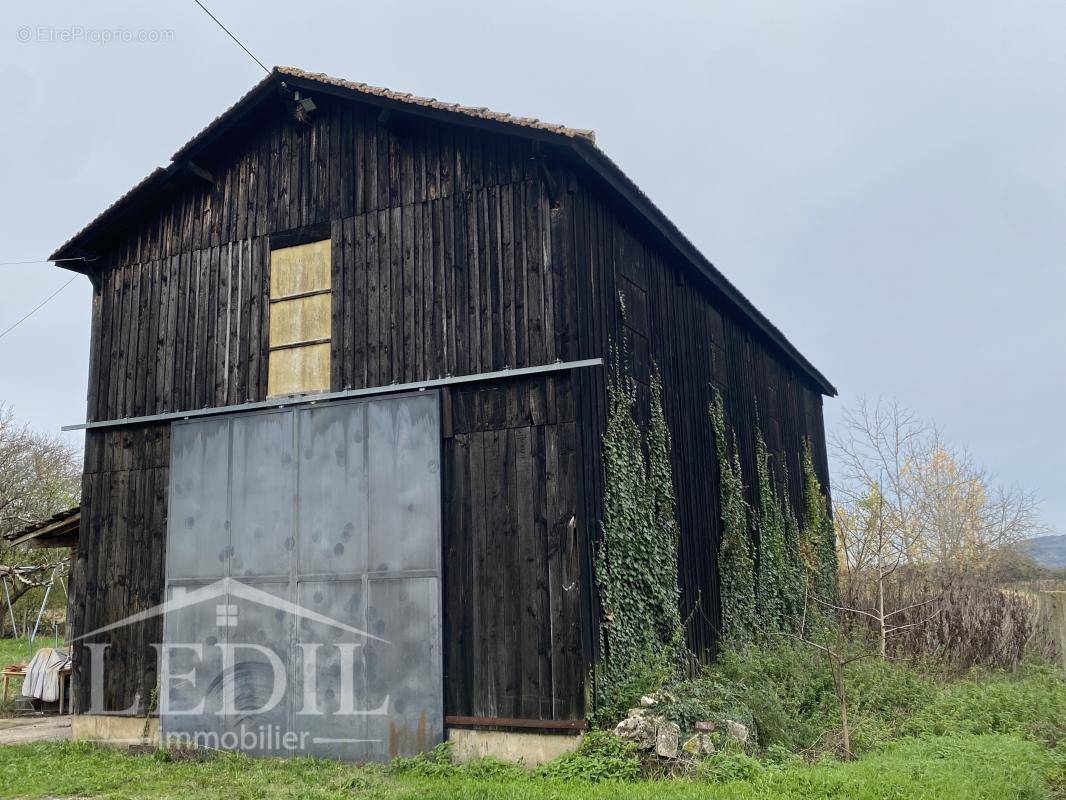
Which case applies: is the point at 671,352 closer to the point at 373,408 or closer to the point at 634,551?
the point at 634,551

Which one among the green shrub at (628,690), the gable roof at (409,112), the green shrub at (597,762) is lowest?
the green shrub at (597,762)

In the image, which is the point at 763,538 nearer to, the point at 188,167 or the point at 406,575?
the point at 406,575

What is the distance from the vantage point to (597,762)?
8.43 m

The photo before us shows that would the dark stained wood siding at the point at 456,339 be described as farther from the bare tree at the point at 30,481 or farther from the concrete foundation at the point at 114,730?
the bare tree at the point at 30,481

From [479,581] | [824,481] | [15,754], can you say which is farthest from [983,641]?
[15,754]

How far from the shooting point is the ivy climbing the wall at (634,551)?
9.66 meters

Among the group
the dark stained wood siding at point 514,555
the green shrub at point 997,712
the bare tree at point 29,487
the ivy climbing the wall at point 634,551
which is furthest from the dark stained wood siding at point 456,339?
the bare tree at point 29,487

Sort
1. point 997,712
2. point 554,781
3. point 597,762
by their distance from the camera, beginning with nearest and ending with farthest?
point 554,781 < point 597,762 < point 997,712

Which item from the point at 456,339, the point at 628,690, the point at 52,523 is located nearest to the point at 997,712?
the point at 628,690

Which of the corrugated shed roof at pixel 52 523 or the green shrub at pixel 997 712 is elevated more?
the corrugated shed roof at pixel 52 523

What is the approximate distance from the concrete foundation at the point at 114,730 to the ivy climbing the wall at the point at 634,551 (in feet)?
19.8

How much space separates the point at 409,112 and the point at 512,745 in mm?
7224

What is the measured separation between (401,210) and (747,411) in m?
8.43

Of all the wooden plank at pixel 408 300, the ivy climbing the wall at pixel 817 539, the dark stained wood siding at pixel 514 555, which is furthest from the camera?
the ivy climbing the wall at pixel 817 539
